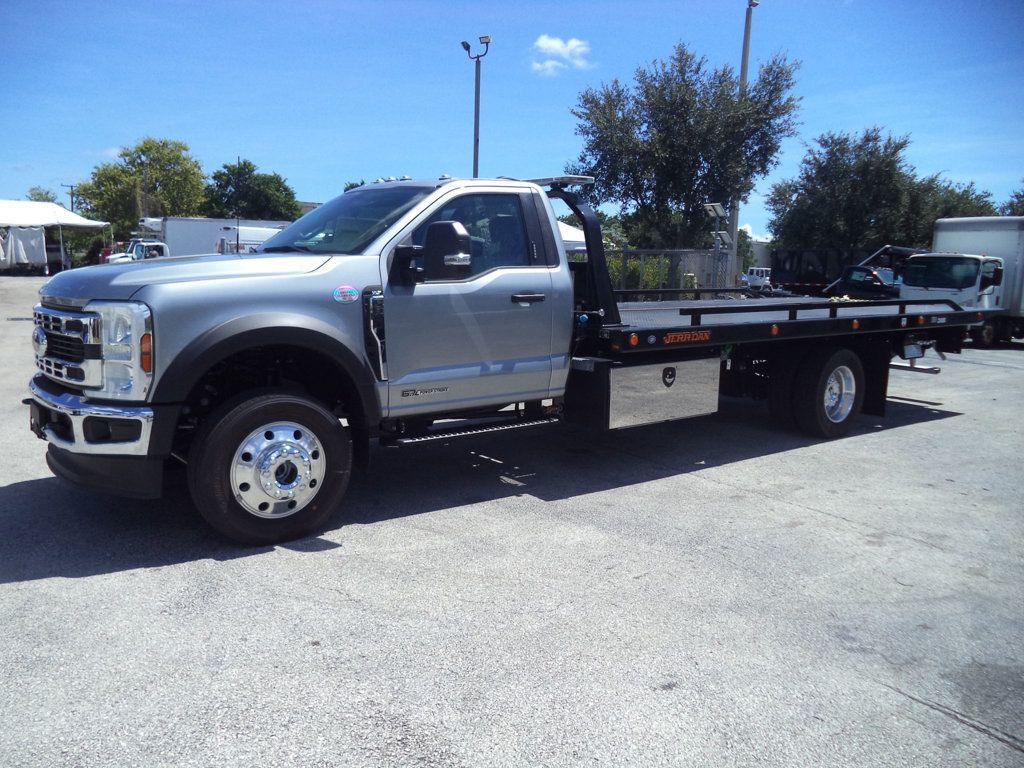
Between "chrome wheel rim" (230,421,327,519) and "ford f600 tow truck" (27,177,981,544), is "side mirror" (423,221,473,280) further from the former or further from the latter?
"chrome wheel rim" (230,421,327,519)

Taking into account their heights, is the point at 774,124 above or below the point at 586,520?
above

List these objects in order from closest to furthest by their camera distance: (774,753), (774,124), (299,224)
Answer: (774,753)
(299,224)
(774,124)

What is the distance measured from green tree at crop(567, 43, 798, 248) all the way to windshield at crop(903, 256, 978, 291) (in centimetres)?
553

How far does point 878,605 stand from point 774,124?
21.4 metres

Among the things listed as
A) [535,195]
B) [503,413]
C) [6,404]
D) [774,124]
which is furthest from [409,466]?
[774,124]

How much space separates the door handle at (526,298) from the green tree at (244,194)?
69665 millimetres

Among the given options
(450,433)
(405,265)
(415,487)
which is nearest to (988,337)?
(415,487)

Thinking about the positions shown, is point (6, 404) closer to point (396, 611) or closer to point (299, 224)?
point (299, 224)

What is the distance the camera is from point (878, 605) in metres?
4.21

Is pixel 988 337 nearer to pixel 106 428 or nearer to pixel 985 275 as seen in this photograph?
pixel 985 275

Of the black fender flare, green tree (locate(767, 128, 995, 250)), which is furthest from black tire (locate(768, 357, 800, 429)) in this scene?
green tree (locate(767, 128, 995, 250))

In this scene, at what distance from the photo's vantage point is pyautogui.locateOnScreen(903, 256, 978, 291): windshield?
728 inches

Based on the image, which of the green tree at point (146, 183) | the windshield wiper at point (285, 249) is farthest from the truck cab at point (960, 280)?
the green tree at point (146, 183)

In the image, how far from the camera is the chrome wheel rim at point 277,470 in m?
4.63
